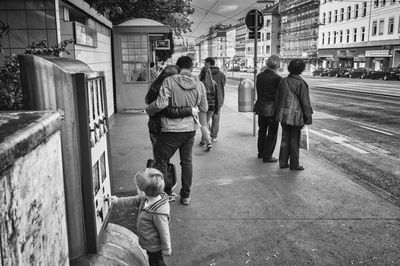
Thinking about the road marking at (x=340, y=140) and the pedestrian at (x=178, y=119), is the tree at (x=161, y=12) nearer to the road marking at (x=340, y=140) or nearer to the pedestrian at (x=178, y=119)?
the road marking at (x=340, y=140)

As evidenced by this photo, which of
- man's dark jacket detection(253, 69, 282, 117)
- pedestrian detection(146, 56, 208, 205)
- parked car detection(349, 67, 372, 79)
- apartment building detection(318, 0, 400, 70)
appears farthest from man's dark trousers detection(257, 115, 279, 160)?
apartment building detection(318, 0, 400, 70)

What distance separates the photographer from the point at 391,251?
3.86 meters

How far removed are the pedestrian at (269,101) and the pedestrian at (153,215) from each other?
4.22 metres

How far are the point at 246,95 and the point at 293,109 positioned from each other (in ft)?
11.0

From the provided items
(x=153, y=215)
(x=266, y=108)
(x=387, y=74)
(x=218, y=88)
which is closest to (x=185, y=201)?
(x=153, y=215)

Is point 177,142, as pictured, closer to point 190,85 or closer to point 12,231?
point 190,85

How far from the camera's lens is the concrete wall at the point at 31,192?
1.37m

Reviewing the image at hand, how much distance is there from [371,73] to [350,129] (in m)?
38.2

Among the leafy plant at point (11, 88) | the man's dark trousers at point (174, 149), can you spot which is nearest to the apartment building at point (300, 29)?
the man's dark trousers at point (174, 149)

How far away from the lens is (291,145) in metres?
6.65

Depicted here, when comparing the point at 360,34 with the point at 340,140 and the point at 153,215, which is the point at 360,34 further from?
the point at 153,215

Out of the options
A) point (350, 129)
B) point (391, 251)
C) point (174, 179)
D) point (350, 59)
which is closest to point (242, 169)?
point (174, 179)

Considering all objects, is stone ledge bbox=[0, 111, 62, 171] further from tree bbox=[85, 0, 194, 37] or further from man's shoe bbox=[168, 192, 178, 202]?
tree bbox=[85, 0, 194, 37]

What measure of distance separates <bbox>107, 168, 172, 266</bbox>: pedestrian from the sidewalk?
522mm
